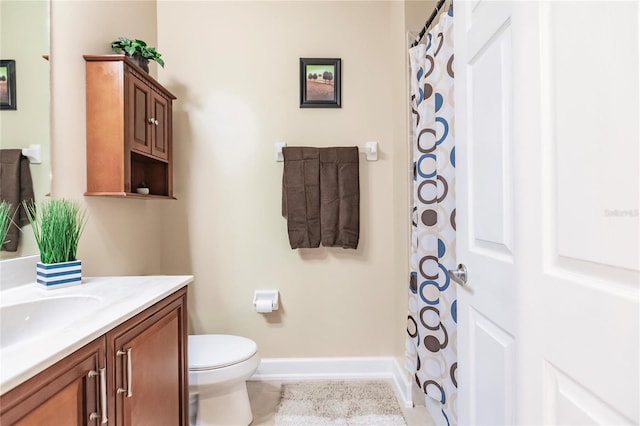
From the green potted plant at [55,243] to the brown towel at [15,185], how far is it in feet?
0.09

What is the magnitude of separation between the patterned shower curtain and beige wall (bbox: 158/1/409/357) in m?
0.54

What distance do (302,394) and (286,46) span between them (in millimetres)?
2233

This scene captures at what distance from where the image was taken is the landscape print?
2150 millimetres

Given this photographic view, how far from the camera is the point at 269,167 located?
2168mm

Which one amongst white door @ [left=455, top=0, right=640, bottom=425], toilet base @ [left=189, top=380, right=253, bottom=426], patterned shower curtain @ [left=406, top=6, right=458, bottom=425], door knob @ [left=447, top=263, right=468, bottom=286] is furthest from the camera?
toilet base @ [left=189, top=380, right=253, bottom=426]

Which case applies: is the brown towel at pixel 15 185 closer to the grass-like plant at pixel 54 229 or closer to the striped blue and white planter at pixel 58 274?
the grass-like plant at pixel 54 229

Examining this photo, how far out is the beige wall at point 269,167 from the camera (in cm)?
215

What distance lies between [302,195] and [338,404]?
4.10 feet

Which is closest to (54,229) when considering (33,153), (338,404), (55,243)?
(55,243)

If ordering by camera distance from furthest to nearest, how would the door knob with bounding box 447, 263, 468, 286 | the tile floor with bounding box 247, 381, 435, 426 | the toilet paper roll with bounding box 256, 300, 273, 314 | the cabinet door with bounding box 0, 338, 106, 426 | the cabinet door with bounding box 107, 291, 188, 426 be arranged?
the toilet paper roll with bounding box 256, 300, 273, 314 → the tile floor with bounding box 247, 381, 435, 426 → the door knob with bounding box 447, 263, 468, 286 → the cabinet door with bounding box 107, 291, 188, 426 → the cabinet door with bounding box 0, 338, 106, 426

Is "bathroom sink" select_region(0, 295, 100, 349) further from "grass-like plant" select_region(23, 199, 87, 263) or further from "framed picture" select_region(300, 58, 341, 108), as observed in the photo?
"framed picture" select_region(300, 58, 341, 108)

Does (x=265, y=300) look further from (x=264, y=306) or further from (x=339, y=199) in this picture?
(x=339, y=199)

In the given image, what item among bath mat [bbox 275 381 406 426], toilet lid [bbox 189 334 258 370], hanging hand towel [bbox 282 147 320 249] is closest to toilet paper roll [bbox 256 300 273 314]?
toilet lid [bbox 189 334 258 370]

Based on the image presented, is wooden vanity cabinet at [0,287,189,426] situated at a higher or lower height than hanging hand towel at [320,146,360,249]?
lower
